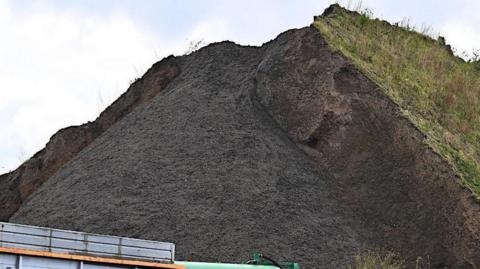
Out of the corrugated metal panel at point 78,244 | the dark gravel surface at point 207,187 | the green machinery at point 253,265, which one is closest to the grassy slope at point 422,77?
the dark gravel surface at point 207,187

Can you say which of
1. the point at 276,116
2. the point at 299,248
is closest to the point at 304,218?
the point at 299,248

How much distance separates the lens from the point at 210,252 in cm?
1883

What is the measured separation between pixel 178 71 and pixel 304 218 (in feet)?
31.3

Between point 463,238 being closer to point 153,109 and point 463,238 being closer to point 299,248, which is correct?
point 299,248

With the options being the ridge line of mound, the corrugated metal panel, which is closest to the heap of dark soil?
the ridge line of mound

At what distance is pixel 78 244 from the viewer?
11.6 metres

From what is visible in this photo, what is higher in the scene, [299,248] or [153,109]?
[153,109]

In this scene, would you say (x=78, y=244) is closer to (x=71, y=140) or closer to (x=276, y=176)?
(x=276, y=176)

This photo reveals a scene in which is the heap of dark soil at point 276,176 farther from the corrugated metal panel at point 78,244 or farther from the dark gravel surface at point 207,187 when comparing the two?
the corrugated metal panel at point 78,244

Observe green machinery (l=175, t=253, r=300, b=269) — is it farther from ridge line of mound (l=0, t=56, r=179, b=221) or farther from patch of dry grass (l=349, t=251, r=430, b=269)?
ridge line of mound (l=0, t=56, r=179, b=221)

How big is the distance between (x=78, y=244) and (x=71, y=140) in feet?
57.1

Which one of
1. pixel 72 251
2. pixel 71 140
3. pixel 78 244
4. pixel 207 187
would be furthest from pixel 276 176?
pixel 72 251

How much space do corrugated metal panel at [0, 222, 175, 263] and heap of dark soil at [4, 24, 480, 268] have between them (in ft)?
20.5

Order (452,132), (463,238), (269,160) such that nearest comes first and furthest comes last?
(463,238)
(269,160)
(452,132)
